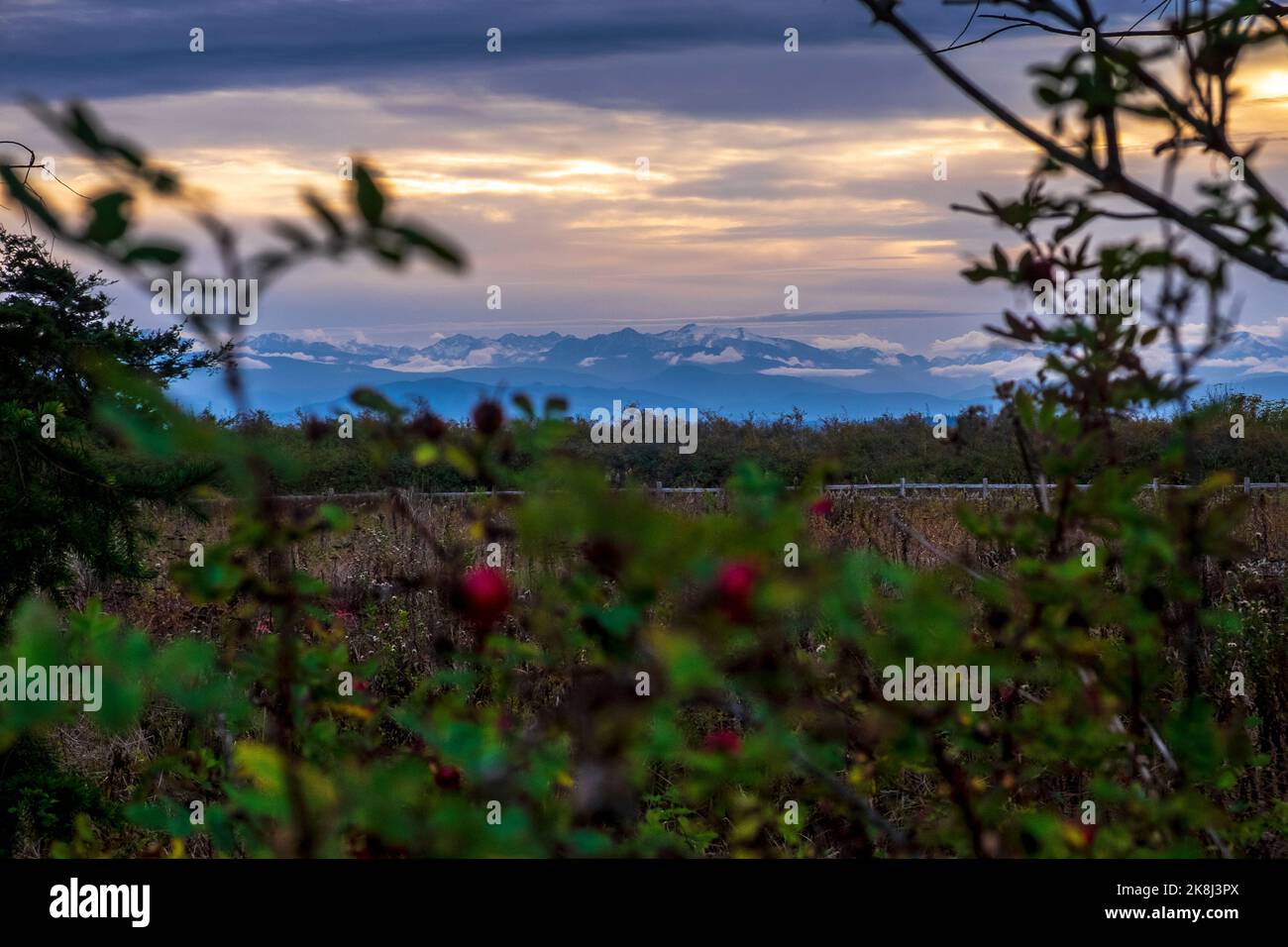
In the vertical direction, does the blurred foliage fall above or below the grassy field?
above

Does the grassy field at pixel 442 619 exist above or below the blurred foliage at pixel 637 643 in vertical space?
below

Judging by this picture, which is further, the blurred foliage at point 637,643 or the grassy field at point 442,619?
the grassy field at point 442,619

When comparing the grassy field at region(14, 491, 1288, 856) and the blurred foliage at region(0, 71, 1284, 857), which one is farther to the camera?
the grassy field at region(14, 491, 1288, 856)

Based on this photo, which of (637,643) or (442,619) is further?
(442,619)

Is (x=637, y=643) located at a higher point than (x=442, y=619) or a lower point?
higher

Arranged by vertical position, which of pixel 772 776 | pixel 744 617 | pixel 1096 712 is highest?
pixel 744 617
